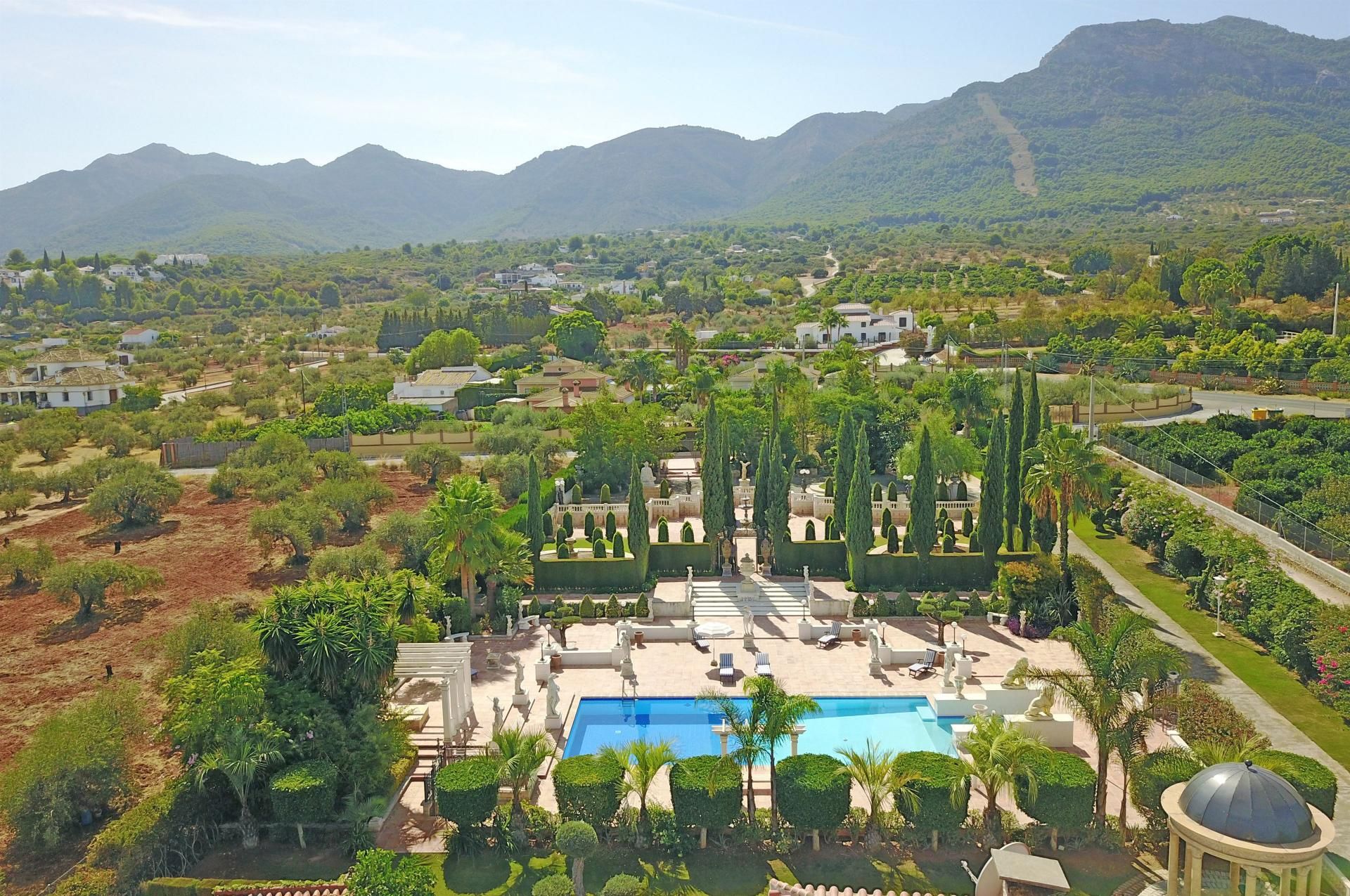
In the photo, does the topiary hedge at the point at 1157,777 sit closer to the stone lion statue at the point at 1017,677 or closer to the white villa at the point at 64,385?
the stone lion statue at the point at 1017,677

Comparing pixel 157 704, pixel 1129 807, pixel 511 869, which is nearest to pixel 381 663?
pixel 511 869

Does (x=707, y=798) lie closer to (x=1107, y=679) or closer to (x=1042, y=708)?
(x=1107, y=679)

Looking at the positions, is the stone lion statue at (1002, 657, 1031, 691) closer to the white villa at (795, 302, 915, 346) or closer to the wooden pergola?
the wooden pergola

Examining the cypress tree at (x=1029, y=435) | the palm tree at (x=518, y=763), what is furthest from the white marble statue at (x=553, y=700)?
the cypress tree at (x=1029, y=435)

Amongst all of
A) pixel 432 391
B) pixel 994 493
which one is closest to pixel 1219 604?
pixel 994 493

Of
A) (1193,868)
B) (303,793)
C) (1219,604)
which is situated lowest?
(1219,604)

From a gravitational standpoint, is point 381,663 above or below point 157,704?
above

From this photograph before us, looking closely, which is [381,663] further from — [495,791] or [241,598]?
[241,598]
